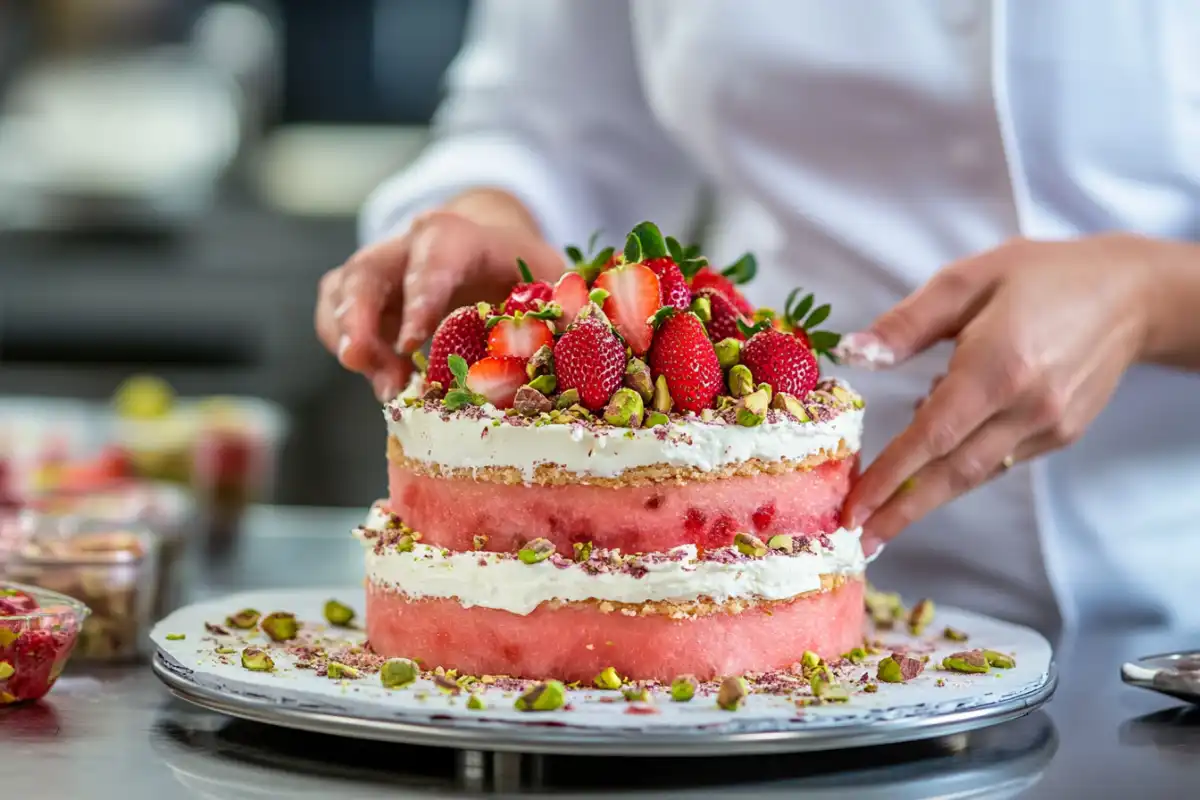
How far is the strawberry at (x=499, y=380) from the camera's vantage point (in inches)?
59.9

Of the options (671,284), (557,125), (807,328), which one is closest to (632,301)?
(671,284)

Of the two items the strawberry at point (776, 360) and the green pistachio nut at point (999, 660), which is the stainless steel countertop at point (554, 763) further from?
the strawberry at point (776, 360)

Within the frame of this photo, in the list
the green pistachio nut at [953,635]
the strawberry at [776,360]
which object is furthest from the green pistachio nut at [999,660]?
the strawberry at [776,360]

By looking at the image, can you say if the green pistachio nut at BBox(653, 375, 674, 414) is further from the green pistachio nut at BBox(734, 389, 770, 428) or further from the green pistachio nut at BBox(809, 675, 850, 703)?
the green pistachio nut at BBox(809, 675, 850, 703)

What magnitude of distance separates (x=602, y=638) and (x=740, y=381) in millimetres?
295

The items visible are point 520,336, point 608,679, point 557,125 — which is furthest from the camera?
point 557,125

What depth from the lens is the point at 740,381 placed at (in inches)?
60.2

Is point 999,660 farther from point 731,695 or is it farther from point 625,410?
point 625,410

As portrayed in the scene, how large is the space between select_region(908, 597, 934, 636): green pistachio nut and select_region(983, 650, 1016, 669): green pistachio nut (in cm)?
20

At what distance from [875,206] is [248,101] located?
417 cm

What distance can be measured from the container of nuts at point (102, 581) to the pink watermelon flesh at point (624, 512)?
1.57 ft

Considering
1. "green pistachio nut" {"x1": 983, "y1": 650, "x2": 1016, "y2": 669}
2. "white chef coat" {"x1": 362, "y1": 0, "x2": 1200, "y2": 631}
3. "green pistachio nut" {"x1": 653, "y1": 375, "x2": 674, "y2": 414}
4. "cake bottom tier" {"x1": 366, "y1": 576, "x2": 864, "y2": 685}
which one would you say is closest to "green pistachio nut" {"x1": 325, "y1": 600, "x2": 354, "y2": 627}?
"cake bottom tier" {"x1": 366, "y1": 576, "x2": 864, "y2": 685}

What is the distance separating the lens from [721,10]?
2176 mm

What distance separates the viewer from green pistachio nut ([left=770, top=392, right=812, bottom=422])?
153 centimetres
